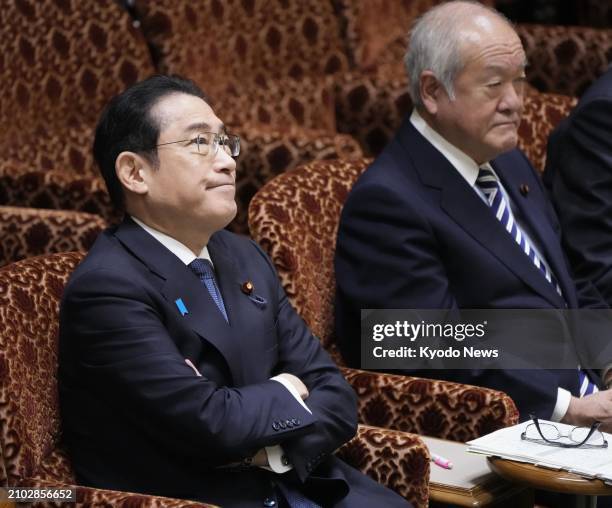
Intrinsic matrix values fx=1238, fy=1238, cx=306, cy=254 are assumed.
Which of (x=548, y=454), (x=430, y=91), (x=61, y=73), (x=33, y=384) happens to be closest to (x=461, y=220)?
(x=430, y=91)

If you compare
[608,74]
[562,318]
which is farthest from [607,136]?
[562,318]

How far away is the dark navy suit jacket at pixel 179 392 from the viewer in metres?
2.22

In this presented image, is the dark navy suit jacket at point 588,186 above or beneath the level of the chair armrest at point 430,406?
above

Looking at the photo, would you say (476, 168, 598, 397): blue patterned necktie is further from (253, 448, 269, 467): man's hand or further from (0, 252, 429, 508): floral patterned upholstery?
(253, 448, 269, 467): man's hand

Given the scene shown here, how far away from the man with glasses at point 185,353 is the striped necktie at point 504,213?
78 cm

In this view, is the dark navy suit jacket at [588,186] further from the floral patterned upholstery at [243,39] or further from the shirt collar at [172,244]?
the floral patterned upholstery at [243,39]

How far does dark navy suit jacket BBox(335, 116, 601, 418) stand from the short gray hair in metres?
0.16

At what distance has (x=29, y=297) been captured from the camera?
245cm

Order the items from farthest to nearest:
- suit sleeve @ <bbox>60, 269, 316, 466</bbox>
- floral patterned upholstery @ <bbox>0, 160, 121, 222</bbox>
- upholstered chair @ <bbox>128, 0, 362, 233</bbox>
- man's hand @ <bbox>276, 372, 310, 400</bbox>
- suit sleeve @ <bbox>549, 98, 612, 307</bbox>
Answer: upholstered chair @ <bbox>128, 0, 362, 233</bbox>
floral patterned upholstery @ <bbox>0, 160, 121, 222</bbox>
suit sleeve @ <bbox>549, 98, 612, 307</bbox>
man's hand @ <bbox>276, 372, 310, 400</bbox>
suit sleeve @ <bbox>60, 269, 316, 466</bbox>

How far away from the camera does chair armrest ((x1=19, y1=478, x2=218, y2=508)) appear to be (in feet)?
6.91

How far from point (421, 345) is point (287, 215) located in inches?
17.9

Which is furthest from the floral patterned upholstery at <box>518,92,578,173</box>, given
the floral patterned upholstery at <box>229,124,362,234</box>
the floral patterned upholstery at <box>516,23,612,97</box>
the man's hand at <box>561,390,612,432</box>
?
the man's hand at <box>561,390,612,432</box>

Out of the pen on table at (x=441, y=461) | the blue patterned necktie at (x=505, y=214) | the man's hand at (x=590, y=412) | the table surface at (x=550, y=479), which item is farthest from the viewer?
the blue patterned necktie at (x=505, y=214)

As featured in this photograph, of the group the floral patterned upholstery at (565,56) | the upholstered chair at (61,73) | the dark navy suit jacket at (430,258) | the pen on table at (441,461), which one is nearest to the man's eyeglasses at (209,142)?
the dark navy suit jacket at (430,258)
